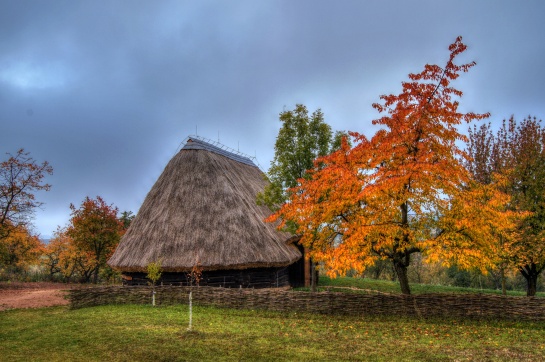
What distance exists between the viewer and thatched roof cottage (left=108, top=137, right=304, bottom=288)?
18.5 m

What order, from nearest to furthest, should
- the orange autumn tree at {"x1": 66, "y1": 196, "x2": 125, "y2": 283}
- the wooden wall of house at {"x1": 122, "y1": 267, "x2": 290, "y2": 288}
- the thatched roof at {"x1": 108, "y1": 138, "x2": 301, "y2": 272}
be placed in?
the thatched roof at {"x1": 108, "y1": 138, "x2": 301, "y2": 272} → the wooden wall of house at {"x1": 122, "y1": 267, "x2": 290, "y2": 288} → the orange autumn tree at {"x1": 66, "y1": 196, "x2": 125, "y2": 283}

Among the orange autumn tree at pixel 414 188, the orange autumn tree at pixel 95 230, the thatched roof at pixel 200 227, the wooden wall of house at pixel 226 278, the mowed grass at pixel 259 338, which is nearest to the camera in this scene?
the mowed grass at pixel 259 338

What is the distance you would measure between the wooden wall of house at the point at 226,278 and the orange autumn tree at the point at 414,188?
756cm

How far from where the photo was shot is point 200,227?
19.8 metres

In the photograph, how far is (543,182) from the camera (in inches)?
695

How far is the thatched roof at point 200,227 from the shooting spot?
1847 centimetres

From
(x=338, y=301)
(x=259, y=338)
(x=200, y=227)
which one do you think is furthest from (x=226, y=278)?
(x=259, y=338)

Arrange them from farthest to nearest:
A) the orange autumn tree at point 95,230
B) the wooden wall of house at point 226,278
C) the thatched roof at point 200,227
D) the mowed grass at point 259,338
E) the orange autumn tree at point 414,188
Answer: the orange autumn tree at point 95,230 → the wooden wall of house at point 226,278 → the thatched roof at point 200,227 → the orange autumn tree at point 414,188 → the mowed grass at point 259,338

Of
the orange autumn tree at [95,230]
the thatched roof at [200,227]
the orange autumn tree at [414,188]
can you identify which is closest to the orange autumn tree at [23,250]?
the orange autumn tree at [95,230]

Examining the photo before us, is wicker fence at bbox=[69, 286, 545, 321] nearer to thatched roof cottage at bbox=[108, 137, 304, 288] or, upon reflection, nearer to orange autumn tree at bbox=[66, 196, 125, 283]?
thatched roof cottage at bbox=[108, 137, 304, 288]

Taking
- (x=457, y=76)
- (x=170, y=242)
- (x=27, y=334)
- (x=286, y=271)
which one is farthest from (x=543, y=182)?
(x=27, y=334)

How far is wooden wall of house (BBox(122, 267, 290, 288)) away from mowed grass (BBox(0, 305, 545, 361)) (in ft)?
14.3

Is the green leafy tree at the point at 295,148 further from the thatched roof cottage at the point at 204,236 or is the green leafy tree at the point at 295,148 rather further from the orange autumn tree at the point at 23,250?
the orange autumn tree at the point at 23,250

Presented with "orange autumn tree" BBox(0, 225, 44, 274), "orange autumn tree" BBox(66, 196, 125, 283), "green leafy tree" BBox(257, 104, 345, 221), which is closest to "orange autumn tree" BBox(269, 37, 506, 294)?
"green leafy tree" BBox(257, 104, 345, 221)
